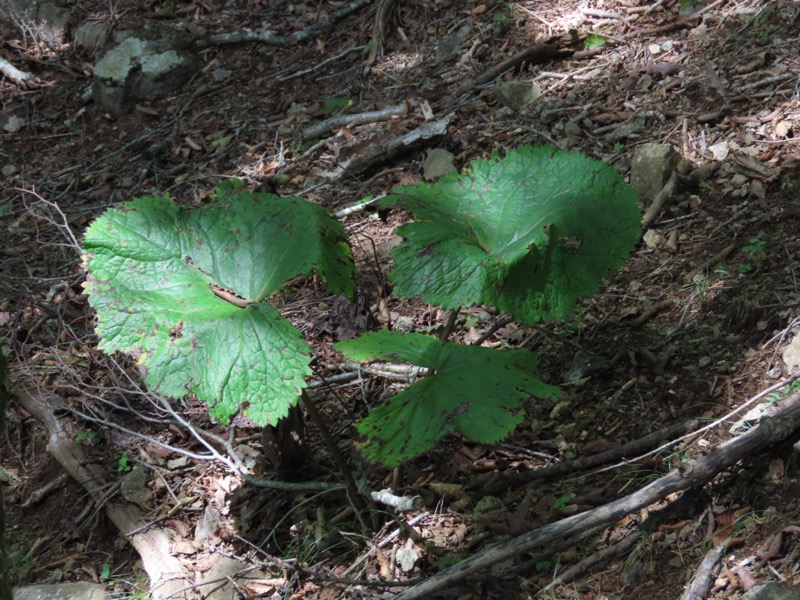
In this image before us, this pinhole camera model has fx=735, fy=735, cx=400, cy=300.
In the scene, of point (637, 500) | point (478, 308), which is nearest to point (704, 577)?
point (637, 500)

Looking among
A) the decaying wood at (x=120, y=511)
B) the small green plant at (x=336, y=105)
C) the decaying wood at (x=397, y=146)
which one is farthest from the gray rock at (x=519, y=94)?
the decaying wood at (x=120, y=511)

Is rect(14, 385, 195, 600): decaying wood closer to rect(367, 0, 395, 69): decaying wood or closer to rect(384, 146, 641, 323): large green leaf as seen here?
rect(384, 146, 641, 323): large green leaf

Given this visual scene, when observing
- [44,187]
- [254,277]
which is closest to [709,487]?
[254,277]

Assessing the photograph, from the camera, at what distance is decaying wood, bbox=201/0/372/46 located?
5496mm

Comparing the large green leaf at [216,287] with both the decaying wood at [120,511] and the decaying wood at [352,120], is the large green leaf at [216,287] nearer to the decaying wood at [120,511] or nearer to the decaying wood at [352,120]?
the decaying wood at [120,511]

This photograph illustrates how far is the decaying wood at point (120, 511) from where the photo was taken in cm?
253

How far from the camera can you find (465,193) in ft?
7.97

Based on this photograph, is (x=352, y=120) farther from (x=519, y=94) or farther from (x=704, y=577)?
(x=704, y=577)

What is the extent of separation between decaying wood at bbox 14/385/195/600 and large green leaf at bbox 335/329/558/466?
1047 mm

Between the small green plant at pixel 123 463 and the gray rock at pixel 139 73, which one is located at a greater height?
the gray rock at pixel 139 73

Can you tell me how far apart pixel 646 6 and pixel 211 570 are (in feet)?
12.0

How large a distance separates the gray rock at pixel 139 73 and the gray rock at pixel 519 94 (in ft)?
8.87

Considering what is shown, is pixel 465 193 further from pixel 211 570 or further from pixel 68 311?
pixel 68 311

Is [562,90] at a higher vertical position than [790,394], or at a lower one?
higher
